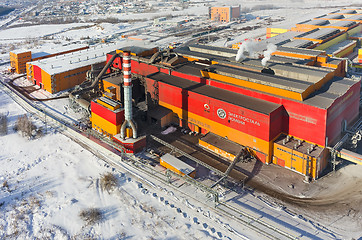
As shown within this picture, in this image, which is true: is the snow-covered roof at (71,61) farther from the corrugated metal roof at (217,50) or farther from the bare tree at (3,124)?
the corrugated metal roof at (217,50)

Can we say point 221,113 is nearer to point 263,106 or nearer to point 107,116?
point 263,106

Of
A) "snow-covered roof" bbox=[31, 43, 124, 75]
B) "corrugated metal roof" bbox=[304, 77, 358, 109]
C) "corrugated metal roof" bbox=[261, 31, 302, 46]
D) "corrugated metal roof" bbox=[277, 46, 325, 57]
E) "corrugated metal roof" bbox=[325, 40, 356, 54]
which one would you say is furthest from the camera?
"corrugated metal roof" bbox=[261, 31, 302, 46]

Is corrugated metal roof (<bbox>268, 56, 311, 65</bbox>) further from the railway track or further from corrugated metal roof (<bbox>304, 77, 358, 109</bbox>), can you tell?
the railway track

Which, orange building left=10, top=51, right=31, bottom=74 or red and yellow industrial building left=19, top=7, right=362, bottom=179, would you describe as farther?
orange building left=10, top=51, right=31, bottom=74

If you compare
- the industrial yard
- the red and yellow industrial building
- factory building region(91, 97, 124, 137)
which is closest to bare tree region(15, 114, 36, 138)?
the industrial yard

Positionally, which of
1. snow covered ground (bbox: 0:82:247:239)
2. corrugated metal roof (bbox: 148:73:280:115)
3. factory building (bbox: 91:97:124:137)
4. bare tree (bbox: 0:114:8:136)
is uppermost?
corrugated metal roof (bbox: 148:73:280:115)

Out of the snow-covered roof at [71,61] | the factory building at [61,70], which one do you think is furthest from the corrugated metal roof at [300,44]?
the snow-covered roof at [71,61]

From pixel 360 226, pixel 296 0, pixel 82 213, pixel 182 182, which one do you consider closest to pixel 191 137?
pixel 182 182
